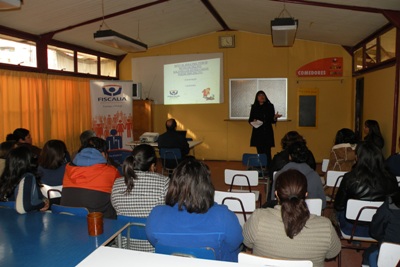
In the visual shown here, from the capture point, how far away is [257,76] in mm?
8156

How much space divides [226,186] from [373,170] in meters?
3.66

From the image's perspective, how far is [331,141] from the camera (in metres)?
7.99

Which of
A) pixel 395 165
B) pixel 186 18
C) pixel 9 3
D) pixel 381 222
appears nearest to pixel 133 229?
pixel 381 222

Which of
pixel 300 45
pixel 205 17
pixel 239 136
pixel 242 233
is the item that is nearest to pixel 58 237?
pixel 242 233

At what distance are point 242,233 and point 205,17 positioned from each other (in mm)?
5991

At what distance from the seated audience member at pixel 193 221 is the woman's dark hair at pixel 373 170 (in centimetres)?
142

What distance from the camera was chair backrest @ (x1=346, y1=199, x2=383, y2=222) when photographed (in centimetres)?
258

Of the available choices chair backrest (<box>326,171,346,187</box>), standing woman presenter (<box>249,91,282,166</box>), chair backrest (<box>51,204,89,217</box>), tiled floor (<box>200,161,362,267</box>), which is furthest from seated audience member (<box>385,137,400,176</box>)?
chair backrest (<box>51,204,89,217</box>)

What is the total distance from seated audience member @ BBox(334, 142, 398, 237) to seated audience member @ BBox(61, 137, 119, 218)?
1.95 metres

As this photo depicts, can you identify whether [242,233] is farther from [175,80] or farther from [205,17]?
[175,80]

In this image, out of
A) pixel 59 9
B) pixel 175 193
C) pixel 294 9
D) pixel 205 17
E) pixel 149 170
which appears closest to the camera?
pixel 175 193

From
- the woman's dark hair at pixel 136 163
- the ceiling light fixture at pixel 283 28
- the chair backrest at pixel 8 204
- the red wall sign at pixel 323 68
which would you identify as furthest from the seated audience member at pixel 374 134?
the chair backrest at pixel 8 204

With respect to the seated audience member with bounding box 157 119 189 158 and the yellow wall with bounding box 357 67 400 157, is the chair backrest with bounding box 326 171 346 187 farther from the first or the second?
the seated audience member with bounding box 157 119 189 158

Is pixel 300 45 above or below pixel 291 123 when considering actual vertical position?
above
